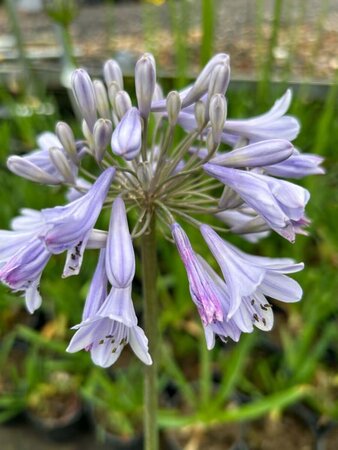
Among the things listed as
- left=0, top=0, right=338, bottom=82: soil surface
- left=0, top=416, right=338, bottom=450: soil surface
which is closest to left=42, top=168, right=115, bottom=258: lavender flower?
left=0, top=416, right=338, bottom=450: soil surface

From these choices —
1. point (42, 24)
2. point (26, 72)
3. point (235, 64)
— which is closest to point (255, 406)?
point (26, 72)

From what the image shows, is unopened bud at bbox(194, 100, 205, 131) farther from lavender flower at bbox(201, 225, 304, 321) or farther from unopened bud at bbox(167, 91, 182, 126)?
lavender flower at bbox(201, 225, 304, 321)

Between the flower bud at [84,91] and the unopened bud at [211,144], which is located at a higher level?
the flower bud at [84,91]

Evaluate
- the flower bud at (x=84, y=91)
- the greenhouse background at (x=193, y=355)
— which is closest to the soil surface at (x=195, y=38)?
the greenhouse background at (x=193, y=355)

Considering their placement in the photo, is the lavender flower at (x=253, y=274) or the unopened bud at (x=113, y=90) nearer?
the lavender flower at (x=253, y=274)

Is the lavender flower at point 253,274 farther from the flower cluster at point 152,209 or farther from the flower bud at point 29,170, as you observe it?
the flower bud at point 29,170

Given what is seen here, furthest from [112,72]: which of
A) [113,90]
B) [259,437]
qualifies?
[259,437]
